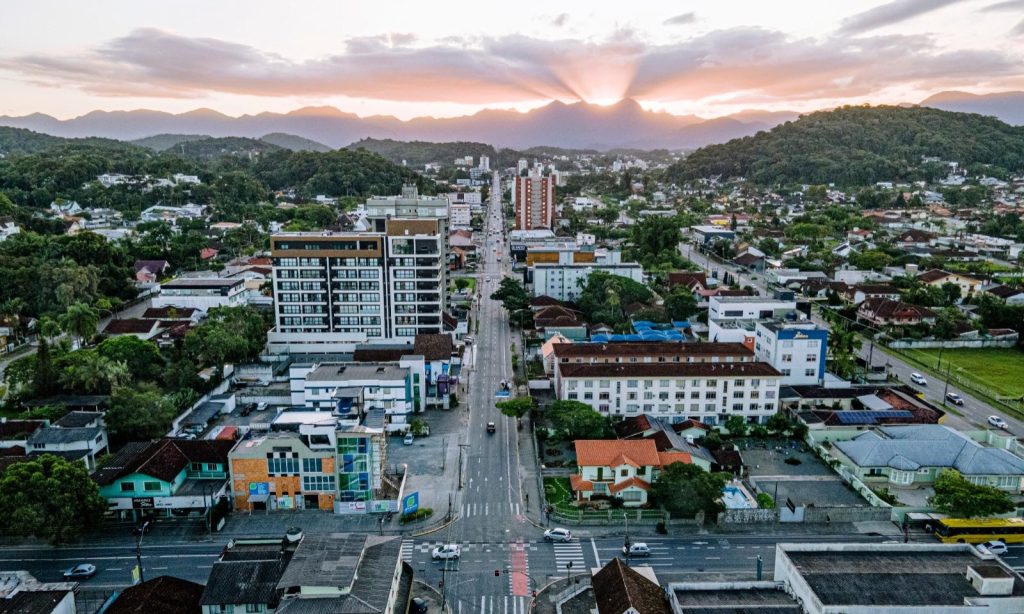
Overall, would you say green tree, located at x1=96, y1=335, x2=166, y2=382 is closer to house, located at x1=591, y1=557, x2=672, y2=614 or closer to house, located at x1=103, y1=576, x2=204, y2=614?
house, located at x1=103, y1=576, x2=204, y2=614

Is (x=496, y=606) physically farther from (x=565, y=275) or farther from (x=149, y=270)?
(x=149, y=270)

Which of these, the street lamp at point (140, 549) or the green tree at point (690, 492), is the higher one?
the green tree at point (690, 492)

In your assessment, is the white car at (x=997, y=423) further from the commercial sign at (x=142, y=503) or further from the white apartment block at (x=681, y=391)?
the commercial sign at (x=142, y=503)

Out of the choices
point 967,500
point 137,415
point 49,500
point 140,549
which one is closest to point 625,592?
point 967,500

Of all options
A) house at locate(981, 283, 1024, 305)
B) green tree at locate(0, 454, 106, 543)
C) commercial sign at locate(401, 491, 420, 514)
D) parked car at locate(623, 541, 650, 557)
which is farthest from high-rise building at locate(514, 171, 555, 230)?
green tree at locate(0, 454, 106, 543)

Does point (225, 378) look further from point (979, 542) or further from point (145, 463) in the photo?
point (979, 542)

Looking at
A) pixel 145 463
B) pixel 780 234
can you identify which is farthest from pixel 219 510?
pixel 780 234

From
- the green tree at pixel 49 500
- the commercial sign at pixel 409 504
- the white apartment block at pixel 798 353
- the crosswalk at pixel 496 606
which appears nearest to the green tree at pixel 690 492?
the crosswalk at pixel 496 606
